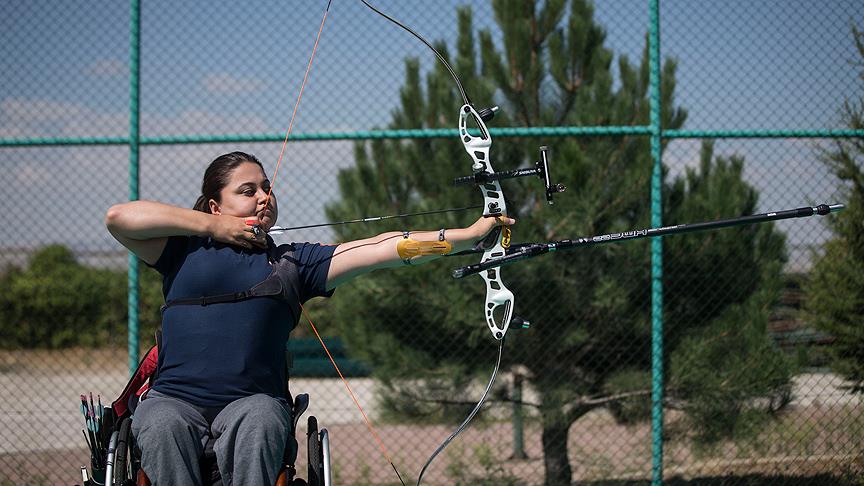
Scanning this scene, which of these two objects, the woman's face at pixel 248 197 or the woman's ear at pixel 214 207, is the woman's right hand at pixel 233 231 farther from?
the woman's ear at pixel 214 207

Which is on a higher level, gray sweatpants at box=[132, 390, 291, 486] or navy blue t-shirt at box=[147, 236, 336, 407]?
navy blue t-shirt at box=[147, 236, 336, 407]

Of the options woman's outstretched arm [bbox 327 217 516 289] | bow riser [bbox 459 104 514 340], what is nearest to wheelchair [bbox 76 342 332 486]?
woman's outstretched arm [bbox 327 217 516 289]

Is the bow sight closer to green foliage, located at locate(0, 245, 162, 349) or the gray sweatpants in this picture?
the gray sweatpants

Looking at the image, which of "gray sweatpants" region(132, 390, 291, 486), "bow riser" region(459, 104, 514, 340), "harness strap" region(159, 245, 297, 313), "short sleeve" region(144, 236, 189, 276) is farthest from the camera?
"bow riser" region(459, 104, 514, 340)

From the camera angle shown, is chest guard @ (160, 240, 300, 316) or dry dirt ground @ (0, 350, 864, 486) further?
dry dirt ground @ (0, 350, 864, 486)

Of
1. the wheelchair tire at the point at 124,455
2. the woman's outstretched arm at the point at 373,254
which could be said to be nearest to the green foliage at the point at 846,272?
the woman's outstretched arm at the point at 373,254

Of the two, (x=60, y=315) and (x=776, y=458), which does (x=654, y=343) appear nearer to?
(x=776, y=458)

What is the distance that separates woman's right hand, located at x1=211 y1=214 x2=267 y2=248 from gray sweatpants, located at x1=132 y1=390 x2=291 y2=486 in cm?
48

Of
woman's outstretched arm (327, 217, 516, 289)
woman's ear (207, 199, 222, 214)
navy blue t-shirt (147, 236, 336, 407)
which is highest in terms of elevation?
woman's ear (207, 199, 222, 214)

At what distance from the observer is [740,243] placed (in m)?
4.72

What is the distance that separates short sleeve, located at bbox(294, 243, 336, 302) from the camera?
8.43ft

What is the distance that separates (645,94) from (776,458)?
215cm

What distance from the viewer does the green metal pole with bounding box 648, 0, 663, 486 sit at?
396 centimetres

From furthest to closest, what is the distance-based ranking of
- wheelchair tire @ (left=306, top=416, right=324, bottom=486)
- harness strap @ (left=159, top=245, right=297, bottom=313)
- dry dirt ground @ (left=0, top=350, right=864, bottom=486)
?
dry dirt ground @ (left=0, top=350, right=864, bottom=486) < harness strap @ (left=159, top=245, right=297, bottom=313) < wheelchair tire @ (left=306, top=416, right=324, bottom=486)
